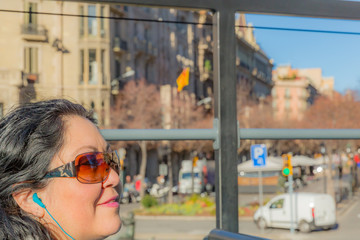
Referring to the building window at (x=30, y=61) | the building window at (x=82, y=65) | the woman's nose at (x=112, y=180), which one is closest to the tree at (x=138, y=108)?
the building window at (x=82, y=65)

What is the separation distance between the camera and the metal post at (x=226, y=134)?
1558 millimetres

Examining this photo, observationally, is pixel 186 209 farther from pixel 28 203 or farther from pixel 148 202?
pixel 28 203

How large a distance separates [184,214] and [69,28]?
653 inches

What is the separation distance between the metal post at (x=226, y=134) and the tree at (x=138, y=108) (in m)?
30.3

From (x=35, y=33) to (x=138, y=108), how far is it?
706 cm

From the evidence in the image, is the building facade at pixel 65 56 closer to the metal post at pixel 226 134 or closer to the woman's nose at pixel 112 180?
the metal post at pixel 226 134

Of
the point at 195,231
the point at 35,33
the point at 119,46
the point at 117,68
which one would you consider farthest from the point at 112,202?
the point at 117,68

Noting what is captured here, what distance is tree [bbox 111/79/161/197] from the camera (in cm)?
3222

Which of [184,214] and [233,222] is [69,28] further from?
[233,222]

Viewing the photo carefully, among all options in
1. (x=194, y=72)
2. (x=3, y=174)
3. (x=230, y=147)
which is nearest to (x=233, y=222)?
(x=230, y=147)

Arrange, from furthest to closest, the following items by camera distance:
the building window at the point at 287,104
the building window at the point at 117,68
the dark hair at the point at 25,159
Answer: the building window at the point at 287,104 → the building window at the point at 117,68 → the dark hair at the point at 25,159

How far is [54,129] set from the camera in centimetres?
113

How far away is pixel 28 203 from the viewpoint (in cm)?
109

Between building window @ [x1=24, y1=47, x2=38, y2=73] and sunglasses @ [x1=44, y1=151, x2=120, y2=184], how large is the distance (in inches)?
1155
